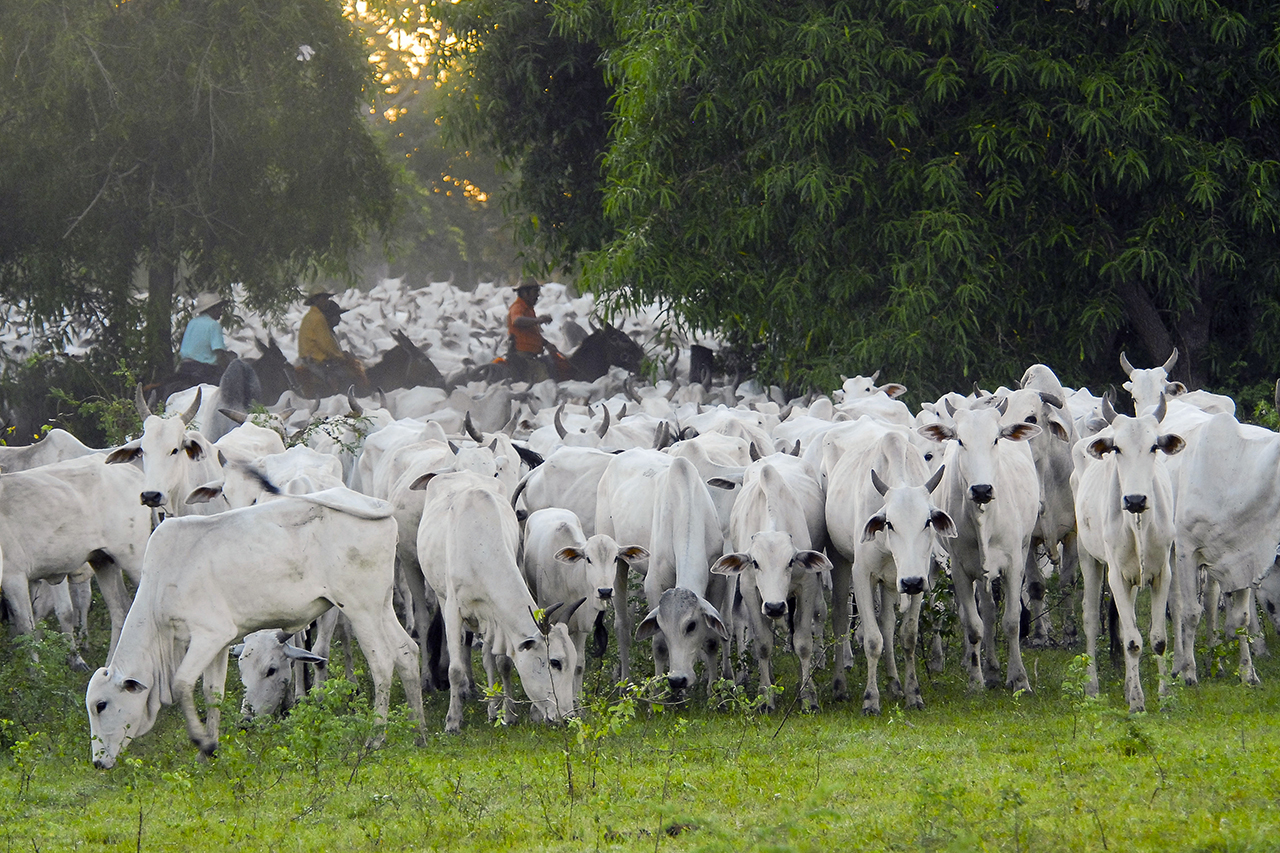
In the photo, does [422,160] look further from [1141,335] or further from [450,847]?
[450,847]

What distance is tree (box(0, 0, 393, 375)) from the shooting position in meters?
19.0

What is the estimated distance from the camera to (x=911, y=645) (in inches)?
352

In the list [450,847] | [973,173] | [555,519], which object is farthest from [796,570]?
[973,173]

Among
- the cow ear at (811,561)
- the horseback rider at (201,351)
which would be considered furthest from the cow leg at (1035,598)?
the horseback rider at (201,351)

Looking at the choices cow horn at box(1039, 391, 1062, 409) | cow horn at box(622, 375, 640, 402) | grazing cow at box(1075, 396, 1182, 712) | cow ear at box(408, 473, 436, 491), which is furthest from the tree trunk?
grazing cow at box(1075, 396, 1182, 712)

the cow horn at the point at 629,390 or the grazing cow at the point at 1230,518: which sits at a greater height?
the cow horn at the point at 629,390

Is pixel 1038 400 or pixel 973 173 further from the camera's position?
pixel 973 173

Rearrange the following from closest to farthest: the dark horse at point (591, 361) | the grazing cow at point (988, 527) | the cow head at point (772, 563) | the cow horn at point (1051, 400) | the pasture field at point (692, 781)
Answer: the pasture field at point (692, 781), the cow head at point (772, 563), the grazing cow at point (988, 527), the cow horn at point (1051, 400), the dark horse at point (591, 361)

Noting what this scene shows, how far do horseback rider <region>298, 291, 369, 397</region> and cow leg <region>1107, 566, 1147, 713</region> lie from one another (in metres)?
16.6

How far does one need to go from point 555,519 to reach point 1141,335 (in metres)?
9.59

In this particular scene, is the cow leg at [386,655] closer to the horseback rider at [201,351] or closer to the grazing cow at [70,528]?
the grazing cow at [70,528]

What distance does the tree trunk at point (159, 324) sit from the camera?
66.8 ft

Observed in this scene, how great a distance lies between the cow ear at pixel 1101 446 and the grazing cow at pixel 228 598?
3988 millimetres

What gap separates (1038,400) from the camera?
10.6 meters
